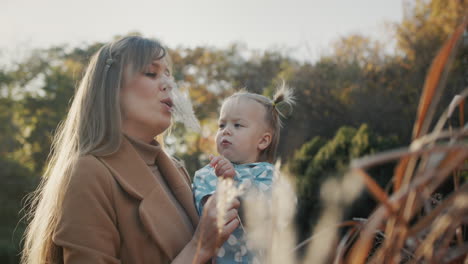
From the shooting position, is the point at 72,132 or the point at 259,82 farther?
the point at 259,82

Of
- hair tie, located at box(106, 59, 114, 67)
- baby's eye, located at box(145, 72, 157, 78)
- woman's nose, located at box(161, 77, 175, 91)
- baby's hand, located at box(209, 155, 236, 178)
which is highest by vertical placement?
hair tie, located at box(106, 59, 114, 67)

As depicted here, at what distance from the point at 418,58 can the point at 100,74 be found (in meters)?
15.5

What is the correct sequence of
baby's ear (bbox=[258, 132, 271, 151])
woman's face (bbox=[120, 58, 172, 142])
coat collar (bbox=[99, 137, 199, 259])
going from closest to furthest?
coat collar (bbox=[99, 137, 199, 259]) < woman's face (bbox=[120, 58, 172, 142]) < baby's ear (bbox=[258, 132, 271, 151])

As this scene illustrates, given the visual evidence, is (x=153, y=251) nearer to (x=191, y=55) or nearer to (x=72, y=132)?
(x=72, y=132)

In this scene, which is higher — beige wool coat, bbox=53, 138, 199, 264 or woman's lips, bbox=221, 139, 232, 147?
woman's lips, bbox=221, 139, 232, 147

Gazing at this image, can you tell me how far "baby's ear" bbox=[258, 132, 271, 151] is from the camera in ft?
9.94

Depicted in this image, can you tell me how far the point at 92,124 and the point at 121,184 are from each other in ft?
1.38

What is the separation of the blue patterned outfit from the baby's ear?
0.34 m

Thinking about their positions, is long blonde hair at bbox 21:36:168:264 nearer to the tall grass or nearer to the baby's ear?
the baby's ear

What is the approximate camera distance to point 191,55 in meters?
21.2

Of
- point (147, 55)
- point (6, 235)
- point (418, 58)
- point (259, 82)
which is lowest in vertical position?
point (6, 235)

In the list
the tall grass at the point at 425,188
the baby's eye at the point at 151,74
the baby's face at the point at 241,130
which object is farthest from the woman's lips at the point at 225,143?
the tall grass at the point at 425,188

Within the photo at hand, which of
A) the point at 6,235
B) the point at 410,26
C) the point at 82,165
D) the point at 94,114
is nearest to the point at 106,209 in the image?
the point at 82,165

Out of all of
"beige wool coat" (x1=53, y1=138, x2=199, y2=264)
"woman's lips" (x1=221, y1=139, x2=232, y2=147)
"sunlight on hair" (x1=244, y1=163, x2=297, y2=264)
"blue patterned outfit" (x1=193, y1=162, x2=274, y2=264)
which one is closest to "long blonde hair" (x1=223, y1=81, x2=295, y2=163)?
"woman's lips" (x1=221, y1=139, x2=232, y2=147)
